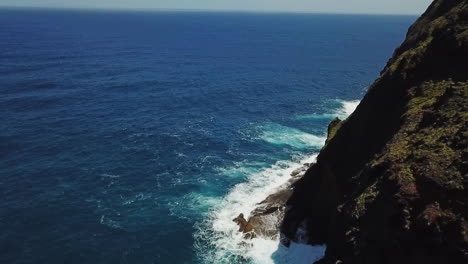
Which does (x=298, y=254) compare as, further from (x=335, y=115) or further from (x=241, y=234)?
(x=335, y=115)

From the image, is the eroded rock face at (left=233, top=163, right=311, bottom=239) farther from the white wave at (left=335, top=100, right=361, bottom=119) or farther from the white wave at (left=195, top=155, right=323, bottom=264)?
the white wave at (left=335, top=100, right=361, bottom=119)

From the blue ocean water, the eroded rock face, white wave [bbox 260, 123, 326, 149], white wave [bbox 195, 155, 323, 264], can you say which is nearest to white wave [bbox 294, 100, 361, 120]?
the blue ocean water

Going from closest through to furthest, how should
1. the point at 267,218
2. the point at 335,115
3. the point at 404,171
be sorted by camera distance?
1. the point at 404,171
2. the point at 267,218
3. the point at 335,115

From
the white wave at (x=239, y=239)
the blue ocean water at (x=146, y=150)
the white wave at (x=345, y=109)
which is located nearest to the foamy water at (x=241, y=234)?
the white wave at (x=239, y=239)

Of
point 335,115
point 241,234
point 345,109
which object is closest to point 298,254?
point 241,234

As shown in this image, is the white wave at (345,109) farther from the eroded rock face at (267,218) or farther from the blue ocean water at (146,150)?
the eroded rock face at (267,218)

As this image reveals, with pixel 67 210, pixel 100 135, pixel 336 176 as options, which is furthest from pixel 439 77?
pixel 100 135
